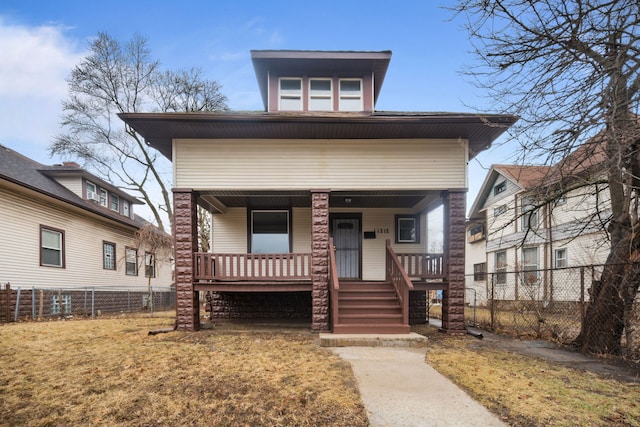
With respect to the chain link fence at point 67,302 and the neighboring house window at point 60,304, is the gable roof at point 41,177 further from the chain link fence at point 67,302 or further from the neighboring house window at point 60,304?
the neighboring house window at point 60,304

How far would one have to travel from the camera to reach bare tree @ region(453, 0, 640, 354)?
13.2 ft

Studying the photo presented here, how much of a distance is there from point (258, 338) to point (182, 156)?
473 centimetres

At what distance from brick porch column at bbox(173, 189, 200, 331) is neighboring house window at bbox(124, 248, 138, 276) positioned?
10.7 m

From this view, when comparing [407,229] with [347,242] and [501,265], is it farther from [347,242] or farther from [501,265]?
[501,265]

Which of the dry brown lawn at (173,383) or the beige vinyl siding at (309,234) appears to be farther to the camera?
the beige vinyl siding at (309,234)

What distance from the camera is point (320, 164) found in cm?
810

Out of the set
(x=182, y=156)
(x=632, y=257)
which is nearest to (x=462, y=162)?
(x=632, y=257)

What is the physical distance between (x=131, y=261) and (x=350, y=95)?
1484cm

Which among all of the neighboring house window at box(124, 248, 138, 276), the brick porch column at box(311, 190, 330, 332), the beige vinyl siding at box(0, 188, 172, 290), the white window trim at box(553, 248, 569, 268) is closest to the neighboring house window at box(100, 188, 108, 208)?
the beige vinyl siding at box(0, 188, 172, 290)

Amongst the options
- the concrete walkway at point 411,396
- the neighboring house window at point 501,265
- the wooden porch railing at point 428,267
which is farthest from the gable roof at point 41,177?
the neighboring house window at point 501,265

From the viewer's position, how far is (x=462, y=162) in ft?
26.7

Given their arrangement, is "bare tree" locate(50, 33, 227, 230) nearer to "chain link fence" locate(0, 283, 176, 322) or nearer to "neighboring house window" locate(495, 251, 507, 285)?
"chain link fence" locate(0, 283, 176, 322)

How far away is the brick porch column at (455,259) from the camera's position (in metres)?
8.07

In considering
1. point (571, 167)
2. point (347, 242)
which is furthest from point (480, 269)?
point (571, 167)
